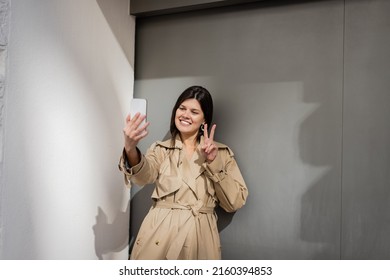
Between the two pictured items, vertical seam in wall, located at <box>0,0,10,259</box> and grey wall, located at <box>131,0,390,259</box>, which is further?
grey wall, located at <box>131,0,390,259</box>

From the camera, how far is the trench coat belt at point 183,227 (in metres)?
1.82

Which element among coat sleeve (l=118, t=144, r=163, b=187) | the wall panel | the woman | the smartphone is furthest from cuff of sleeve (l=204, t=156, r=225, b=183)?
the wall panel

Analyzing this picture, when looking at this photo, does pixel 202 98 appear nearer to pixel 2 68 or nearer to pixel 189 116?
pixel 189 116

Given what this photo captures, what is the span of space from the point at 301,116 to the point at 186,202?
2.31ft

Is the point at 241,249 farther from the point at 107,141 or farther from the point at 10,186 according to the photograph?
the point at 10,186

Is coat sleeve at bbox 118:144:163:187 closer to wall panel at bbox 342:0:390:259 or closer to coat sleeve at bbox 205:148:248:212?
coat sleeve at bbox 205:148:248:212

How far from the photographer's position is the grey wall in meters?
1.83

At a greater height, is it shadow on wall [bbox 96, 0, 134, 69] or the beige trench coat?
shadow on wall [bbox 96, 0, 134, 69]

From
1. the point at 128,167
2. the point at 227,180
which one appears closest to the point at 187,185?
the point at 227,180

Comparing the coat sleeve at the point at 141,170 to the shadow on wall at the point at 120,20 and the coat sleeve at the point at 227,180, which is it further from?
the shadow on wall at the point at 120,20

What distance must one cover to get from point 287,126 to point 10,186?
129cm

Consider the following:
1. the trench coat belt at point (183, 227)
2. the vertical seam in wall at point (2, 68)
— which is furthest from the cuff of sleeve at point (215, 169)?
the vertical seam in wall at point (2, 68)

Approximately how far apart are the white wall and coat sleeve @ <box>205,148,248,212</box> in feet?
2.08

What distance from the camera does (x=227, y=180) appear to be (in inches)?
73.5
